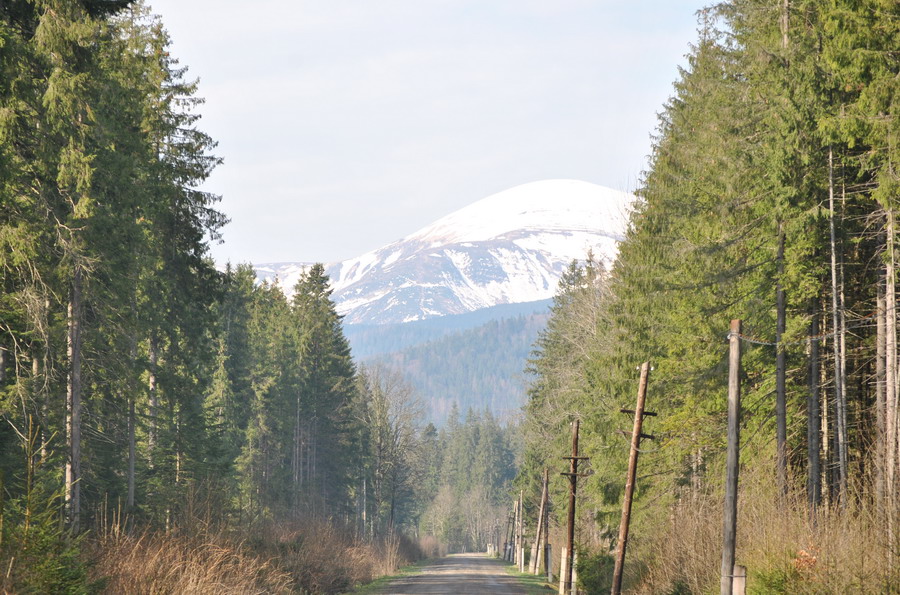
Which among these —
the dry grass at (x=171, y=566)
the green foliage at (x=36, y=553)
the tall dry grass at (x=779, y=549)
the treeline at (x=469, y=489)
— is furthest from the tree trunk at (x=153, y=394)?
the treeline at (x=469, y=489)

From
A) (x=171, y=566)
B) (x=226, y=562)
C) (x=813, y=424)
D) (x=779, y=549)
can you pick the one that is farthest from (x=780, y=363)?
(x=171, y=566)

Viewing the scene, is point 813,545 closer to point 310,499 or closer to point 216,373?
point 216,373

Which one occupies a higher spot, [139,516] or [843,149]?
[843,149]

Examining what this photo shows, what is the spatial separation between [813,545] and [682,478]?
15621 mm

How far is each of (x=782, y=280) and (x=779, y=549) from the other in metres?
7.86

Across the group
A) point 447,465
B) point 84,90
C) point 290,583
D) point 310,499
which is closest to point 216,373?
point 310,499

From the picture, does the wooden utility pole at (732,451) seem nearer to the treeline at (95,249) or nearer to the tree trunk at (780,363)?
the tree trunk at (780,363)

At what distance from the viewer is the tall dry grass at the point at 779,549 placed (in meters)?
14.2

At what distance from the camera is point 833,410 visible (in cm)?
2472

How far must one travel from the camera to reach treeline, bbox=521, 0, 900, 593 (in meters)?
17.3

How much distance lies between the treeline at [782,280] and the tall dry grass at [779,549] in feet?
0.18

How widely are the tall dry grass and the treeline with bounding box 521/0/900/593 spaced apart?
0.05m

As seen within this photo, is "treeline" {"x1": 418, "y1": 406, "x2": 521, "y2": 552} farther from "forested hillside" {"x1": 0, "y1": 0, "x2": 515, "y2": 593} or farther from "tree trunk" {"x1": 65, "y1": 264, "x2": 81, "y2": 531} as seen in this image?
"tree trunk" {"x1": 65, "y1": 264, "x2": 81, "y2": 531}

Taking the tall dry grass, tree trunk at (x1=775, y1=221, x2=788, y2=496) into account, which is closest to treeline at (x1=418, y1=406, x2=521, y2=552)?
the tall dry grass
